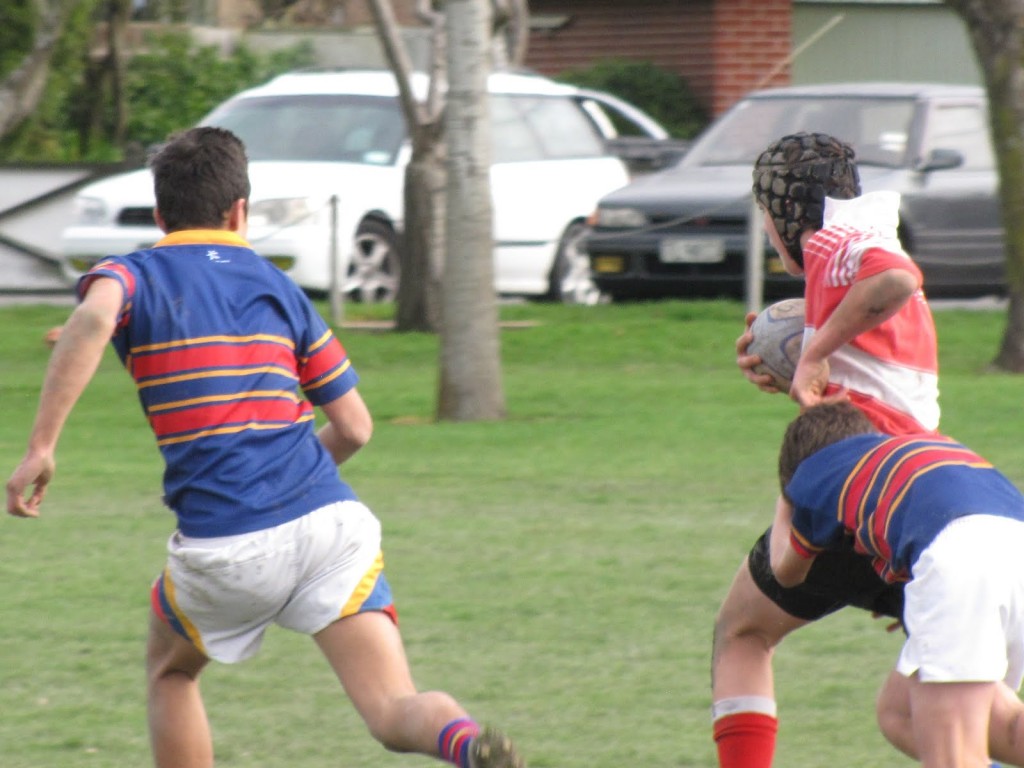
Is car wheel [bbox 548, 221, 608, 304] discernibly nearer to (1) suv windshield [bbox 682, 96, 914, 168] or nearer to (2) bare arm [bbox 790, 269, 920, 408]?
(1) suv windshield [bbox 682, 96, 914, 168]

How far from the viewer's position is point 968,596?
3598 millimetres

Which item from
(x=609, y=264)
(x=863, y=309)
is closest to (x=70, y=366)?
(x=863, y=309)

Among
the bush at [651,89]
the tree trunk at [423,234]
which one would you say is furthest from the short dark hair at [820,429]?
the bush at [651,89]

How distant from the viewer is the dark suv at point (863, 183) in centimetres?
1494

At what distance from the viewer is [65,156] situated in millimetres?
25500

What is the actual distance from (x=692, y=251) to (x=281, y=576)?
37.2ft

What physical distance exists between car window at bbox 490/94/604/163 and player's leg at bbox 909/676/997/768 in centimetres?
1314

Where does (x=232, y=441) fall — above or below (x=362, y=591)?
above

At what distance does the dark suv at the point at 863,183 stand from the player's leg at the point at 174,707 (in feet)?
34.8

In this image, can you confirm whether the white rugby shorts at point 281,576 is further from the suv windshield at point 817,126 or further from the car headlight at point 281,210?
the suv windshield at point 817,126

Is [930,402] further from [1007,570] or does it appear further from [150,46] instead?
[150,46]

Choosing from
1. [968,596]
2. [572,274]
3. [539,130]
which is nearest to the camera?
[968,596]

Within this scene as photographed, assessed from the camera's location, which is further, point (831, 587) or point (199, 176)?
point (831, 587)

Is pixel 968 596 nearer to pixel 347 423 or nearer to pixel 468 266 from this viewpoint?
pixel 347 423
